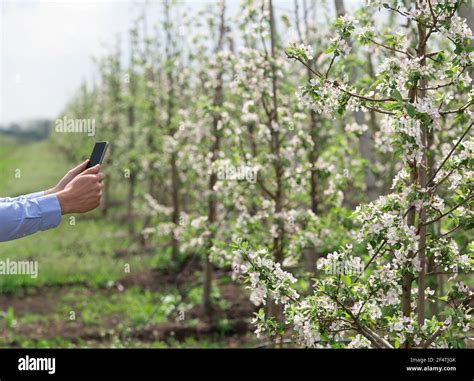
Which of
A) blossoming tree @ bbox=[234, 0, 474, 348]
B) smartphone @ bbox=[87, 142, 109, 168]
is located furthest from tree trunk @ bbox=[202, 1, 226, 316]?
smartphone @ bbox=[87, 142, 109, 168]

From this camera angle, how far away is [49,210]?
2352mm

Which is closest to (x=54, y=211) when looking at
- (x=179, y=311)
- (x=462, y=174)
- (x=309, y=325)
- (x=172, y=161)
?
(x=309, y=325)

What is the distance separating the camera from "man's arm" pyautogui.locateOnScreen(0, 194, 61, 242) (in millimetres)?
2295

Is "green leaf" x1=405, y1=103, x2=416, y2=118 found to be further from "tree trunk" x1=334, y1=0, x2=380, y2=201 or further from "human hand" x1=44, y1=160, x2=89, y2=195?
"tree trunk" x1=334, y1=0, x2=380, y2=201

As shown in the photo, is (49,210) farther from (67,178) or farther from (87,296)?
(87,296)

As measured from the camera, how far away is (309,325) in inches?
127

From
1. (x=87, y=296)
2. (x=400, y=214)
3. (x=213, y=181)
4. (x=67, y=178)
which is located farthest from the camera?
(x=87, y=296)

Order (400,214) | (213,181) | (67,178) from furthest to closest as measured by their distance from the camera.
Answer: (213,181) → (400,214) → (67,178)

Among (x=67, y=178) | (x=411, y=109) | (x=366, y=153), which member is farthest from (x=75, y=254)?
(x=411, y=109)

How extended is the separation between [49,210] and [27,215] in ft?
0.26

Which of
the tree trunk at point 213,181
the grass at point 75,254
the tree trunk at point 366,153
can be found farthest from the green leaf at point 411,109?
the grass at point 75,254

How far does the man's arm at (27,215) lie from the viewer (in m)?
2.29
